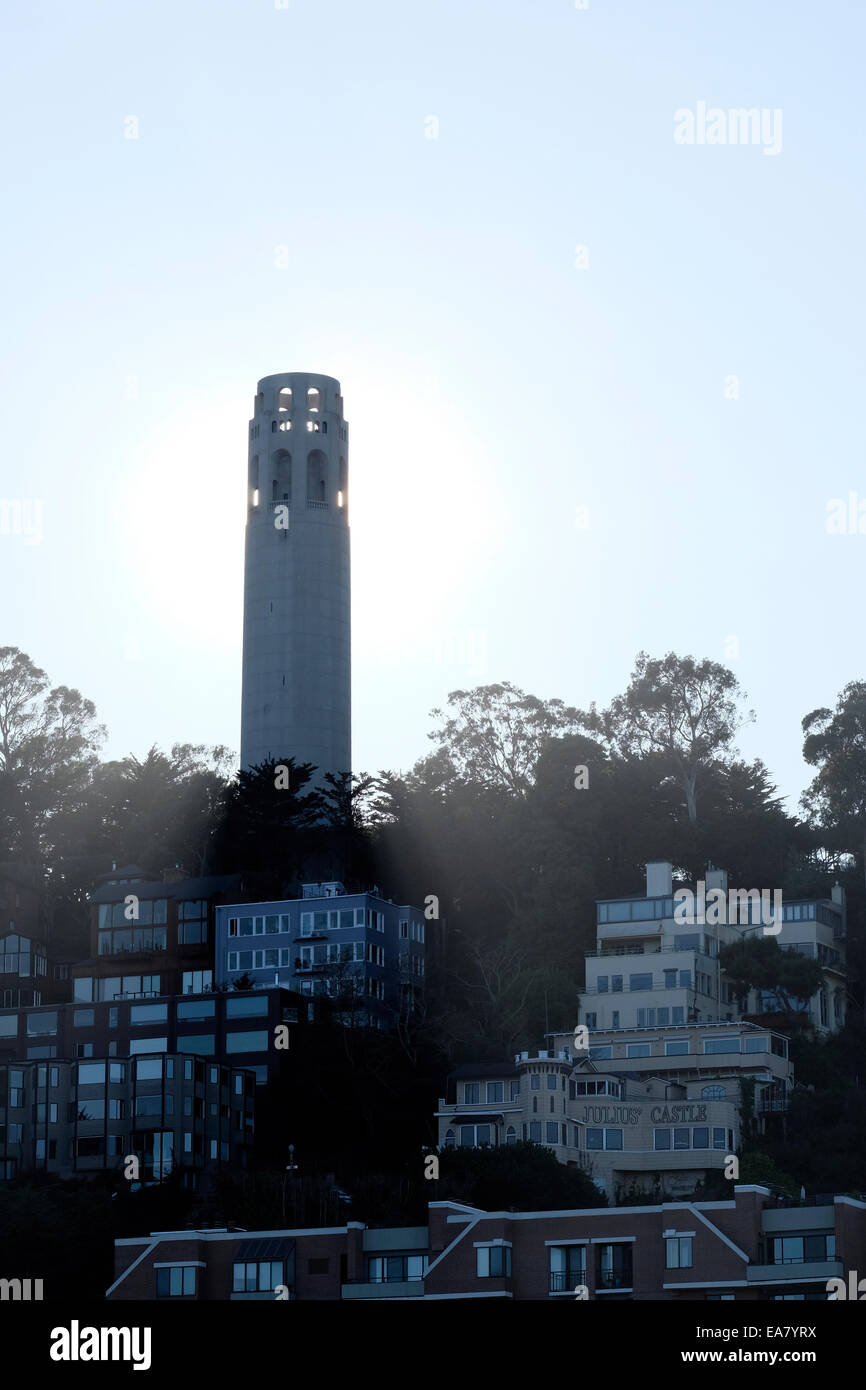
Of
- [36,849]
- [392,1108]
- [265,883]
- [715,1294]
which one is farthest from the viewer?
[36,849]

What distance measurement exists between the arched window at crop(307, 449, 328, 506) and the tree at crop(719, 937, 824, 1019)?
45.1 meters

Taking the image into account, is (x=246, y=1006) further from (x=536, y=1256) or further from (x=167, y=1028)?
(x=536, y=1256)

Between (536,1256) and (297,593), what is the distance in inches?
2633

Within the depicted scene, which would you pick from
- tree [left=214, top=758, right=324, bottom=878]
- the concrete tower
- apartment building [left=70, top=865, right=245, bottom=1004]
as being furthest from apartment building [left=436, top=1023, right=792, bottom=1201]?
the concrete tower

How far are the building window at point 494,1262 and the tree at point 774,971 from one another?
3209cm

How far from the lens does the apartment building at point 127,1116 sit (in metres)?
80.9

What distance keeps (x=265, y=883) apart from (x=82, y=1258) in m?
33.0

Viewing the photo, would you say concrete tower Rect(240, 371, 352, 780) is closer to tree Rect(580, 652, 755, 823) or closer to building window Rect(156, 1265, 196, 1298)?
tree Rect(580, 652, 755, 823)

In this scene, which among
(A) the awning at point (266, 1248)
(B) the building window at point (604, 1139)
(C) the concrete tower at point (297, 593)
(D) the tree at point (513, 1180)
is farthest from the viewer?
A: (C) the concrete tower at point (297, 593)

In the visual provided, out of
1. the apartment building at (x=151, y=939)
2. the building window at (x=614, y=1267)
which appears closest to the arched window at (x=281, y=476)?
the apartment building at (x=151, y=939)

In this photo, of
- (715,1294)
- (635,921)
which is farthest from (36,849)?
(715,1294)

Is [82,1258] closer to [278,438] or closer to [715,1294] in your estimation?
[715,1294]

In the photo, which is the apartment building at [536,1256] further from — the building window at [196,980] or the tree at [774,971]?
the building window at [196,980]
